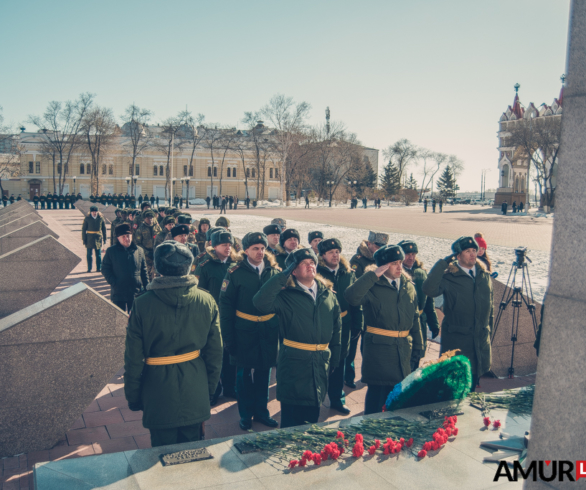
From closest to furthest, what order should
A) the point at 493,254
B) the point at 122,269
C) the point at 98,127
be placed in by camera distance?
the point at 122,269
the point at 493,254
the point at 98,127

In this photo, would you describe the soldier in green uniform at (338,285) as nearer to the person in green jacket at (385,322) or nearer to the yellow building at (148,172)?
the person in green jacket at (385,322)

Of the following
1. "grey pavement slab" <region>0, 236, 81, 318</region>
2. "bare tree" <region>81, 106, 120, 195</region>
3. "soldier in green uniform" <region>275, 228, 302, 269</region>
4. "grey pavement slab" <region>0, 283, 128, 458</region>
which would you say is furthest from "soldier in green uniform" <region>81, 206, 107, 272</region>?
"bare tree" <region>81, 106, 120, 195</region>

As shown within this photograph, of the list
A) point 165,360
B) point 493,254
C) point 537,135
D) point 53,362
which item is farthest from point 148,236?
point 537,135

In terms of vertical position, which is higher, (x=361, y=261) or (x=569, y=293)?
(x=569, y=293)

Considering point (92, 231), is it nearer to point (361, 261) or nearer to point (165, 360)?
point (361, 261)

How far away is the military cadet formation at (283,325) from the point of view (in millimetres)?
3277

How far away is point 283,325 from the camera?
161 inches

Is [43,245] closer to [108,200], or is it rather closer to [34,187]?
[108,200]

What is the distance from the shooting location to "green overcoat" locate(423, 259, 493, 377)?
518cm

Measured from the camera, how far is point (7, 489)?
364cm

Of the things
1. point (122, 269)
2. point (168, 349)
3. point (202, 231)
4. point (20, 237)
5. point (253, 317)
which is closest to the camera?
point (168, 349)

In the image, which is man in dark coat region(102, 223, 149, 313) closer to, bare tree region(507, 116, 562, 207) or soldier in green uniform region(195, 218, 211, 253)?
soldier in green uniform region(195, 218, 211, 253)

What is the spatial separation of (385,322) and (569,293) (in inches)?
92.6

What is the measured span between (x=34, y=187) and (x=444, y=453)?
85704 mm
